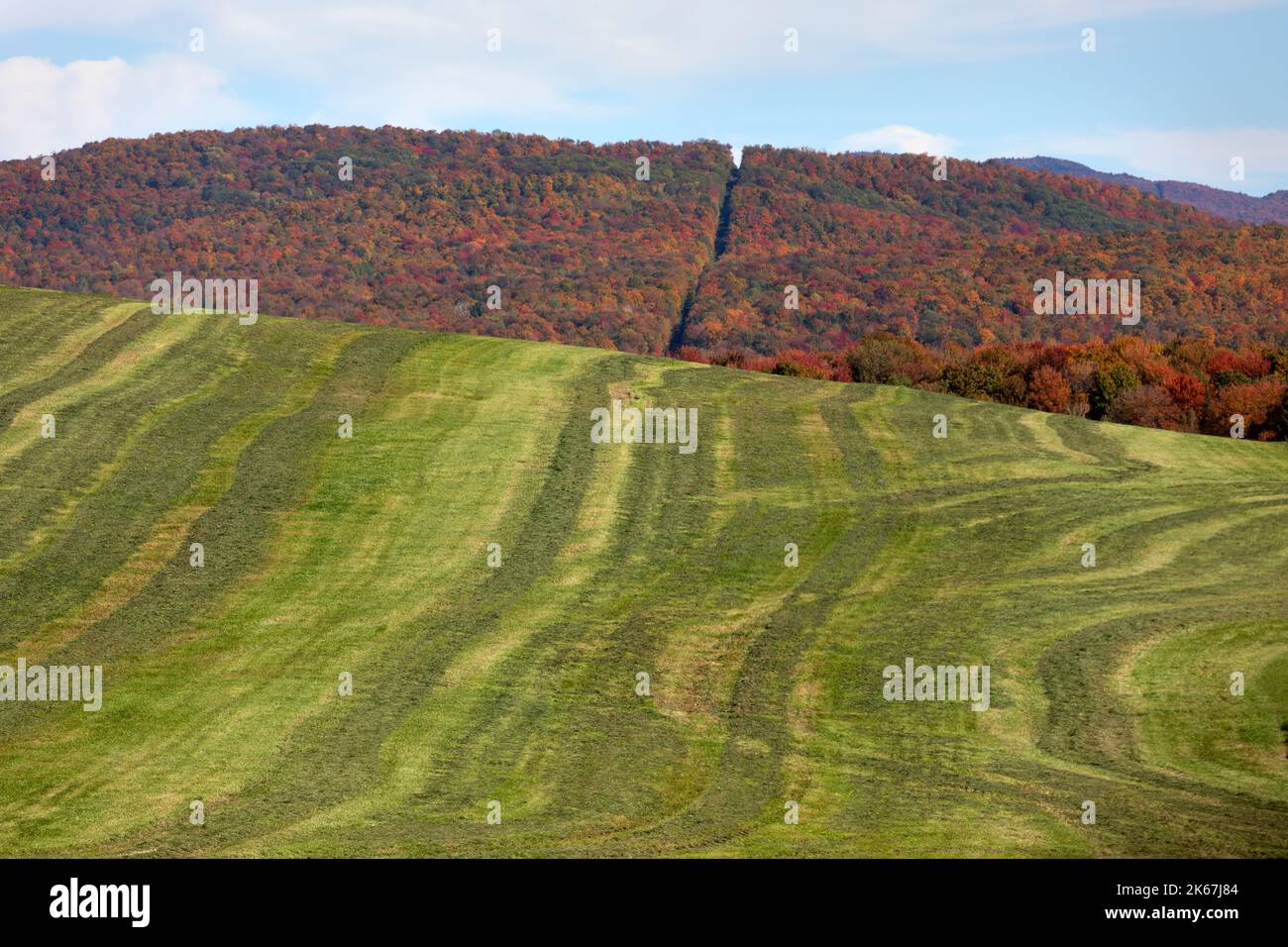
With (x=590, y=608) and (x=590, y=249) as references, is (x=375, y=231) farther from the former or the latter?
(x=590, y=608)

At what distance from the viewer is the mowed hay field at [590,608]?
2166cm

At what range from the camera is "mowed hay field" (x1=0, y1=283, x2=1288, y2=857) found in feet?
71.1

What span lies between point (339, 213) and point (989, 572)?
5354 inches

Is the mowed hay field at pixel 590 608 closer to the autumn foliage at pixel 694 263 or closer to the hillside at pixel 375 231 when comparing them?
the autumn foliage at pixel 694 263

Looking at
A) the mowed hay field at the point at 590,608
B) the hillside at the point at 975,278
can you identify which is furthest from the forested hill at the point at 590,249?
the mowed hay field at the point at 590,608

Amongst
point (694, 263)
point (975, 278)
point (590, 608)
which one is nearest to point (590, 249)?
point (694, 263)

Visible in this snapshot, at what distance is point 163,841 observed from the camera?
19422 millimetres

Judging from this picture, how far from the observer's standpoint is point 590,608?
114 ft

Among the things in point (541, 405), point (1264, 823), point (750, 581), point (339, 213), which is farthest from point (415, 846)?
point (339, 213)

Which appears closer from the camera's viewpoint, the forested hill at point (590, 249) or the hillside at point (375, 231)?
the forested hill at point (590, 249)

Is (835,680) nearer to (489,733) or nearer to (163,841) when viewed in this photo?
(489,733)
